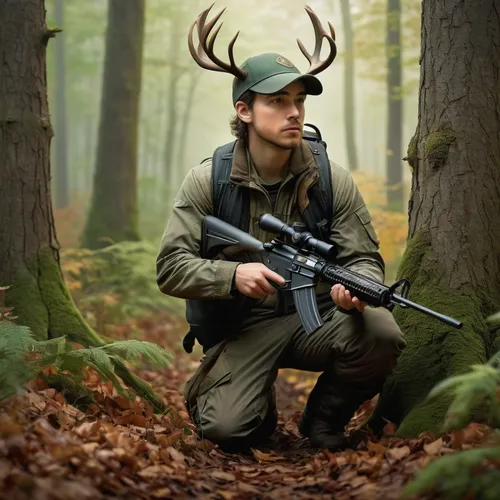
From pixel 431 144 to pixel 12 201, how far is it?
125 inches

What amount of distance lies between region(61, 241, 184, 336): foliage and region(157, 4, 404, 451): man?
4553 mm

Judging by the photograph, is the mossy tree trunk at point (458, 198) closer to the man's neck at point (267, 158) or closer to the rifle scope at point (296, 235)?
the rifle scope at point (296, 235)

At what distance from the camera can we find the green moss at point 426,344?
4.19 metres

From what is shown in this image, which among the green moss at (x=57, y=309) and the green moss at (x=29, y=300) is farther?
the green moss at (x=57, y=309)

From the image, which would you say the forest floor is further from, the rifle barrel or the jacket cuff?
the jacket cuff

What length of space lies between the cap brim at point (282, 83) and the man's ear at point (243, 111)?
0.18m

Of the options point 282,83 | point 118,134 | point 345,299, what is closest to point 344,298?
point 345,299

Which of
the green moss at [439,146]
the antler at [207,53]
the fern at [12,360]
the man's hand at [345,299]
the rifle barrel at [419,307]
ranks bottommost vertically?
the fern at [12,360]

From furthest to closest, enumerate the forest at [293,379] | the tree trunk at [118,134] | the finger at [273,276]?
the tree trunk at [118,134], the finger at [273,276], the forest at [293,379]

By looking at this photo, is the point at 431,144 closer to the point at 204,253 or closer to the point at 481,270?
the point at 481,270

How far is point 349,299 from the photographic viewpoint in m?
4.02

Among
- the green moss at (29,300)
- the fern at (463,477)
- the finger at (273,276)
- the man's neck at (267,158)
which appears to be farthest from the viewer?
the green moss at (29,300)

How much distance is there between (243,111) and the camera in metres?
4.82

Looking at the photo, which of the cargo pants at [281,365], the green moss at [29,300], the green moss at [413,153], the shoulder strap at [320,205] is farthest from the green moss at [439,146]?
the green moss at [29,300]
